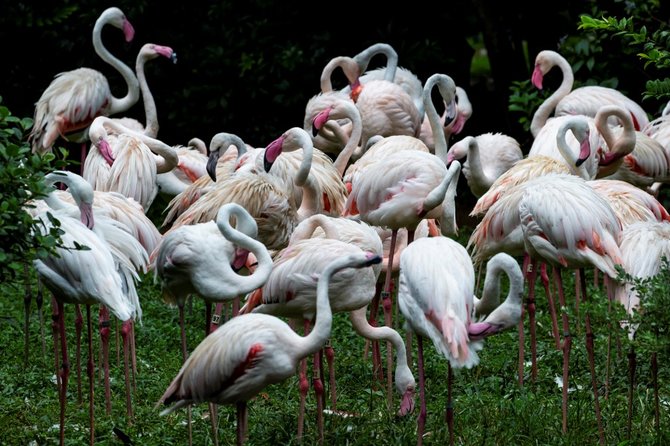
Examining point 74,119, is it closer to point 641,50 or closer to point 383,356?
point 383,356

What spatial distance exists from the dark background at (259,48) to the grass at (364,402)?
405 cm

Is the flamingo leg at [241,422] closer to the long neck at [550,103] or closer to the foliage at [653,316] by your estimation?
the foliage at [653,316]

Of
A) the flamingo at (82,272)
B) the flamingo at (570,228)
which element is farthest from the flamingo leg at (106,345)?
the flamingo at (570,228)

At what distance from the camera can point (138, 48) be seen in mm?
11477

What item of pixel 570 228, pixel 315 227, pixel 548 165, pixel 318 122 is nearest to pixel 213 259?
pixel 315 227

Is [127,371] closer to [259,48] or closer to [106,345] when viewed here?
[106,345]

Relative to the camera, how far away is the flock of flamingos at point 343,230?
488cm

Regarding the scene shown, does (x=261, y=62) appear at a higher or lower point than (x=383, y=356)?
higher

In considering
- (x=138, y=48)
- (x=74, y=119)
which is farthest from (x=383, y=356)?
(x=138, y=48)

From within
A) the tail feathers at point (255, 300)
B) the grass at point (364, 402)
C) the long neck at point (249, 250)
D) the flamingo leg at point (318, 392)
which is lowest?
the grass at point (364, 402)

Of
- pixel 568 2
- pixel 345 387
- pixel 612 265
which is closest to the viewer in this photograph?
pixel 612 265

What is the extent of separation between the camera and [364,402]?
602cm

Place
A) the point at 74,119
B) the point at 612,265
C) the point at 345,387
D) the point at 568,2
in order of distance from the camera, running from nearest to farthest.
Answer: the point at 612,265 → the point at 345,387 → the point at 74,119 → the point at 568,2

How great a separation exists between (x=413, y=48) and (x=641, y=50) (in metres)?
2.44
